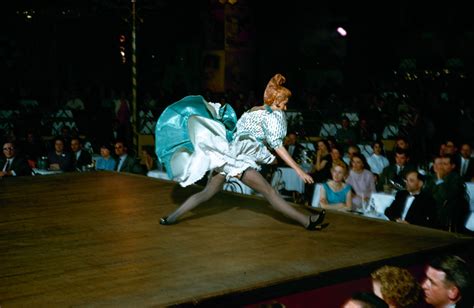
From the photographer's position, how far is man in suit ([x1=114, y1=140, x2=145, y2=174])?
8266 millimetres

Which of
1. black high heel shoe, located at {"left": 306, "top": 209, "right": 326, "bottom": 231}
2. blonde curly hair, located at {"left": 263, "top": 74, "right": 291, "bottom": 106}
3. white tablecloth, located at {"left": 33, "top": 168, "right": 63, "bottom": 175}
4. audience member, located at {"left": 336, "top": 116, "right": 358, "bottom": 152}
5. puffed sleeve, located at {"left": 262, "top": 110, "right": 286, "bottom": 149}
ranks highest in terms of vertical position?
blonde curly hair, located at {"left": 263, "top": 74, "right": 291, "bottom": 106}

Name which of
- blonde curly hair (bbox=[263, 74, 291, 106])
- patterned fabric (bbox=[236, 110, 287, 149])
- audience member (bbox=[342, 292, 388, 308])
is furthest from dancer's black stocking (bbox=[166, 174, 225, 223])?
audience member (bbox=[342, 292, 388, 308])

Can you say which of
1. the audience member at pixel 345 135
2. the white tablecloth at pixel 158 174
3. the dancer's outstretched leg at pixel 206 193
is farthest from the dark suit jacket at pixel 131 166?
the audience member at pixel 345 135

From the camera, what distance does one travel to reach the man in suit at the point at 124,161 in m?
8.27

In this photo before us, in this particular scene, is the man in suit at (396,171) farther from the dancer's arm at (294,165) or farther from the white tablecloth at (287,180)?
the dancer's arm at (294,165)

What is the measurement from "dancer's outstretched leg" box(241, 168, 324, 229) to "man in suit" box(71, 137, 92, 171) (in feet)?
15.1

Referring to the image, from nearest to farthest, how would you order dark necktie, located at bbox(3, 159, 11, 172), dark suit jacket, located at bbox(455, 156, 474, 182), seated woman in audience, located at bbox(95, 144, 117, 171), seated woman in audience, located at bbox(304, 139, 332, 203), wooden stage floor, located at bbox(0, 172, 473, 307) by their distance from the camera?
wooden stage floor, located at bbox(0, 172, 473, 307) < dark suit jacket, located at bbox(455, 156, 474, 182) < seated woman in audience, located at bbox(304, 139, 332, 203) < dark necktie, located at bbox(3, 159, 11, 172) < seated woman in audience, located at bbox(95, 144, 117, 171)

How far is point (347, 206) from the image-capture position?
20.9ft

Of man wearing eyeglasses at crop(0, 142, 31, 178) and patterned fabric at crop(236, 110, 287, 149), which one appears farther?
man wearing eyeglasses at crop(0, 142, 31, 178)

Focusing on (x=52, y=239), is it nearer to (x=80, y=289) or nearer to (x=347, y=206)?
(x=80, y=289)

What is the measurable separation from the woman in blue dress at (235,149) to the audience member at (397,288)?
169cm

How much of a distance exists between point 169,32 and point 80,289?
55.2 ft

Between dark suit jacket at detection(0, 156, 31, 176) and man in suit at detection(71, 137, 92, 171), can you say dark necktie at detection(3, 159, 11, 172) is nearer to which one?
dark suit jacket at detection(0, 156, 31, 176)

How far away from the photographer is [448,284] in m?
3.07
